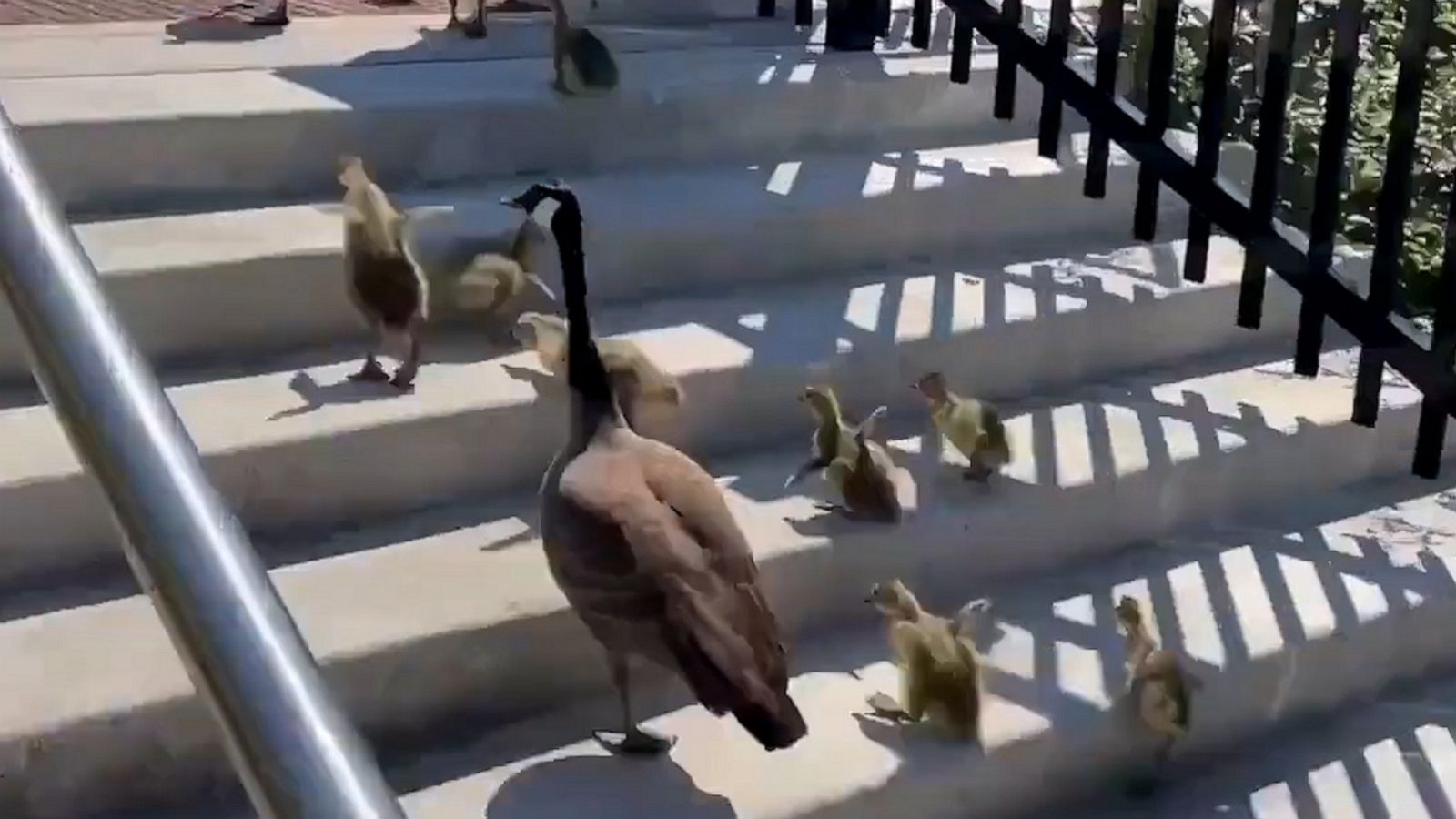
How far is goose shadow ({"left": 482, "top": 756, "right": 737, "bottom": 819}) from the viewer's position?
2223 millimetres

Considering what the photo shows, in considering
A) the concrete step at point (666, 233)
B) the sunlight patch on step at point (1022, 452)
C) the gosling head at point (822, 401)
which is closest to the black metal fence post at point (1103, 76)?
the concrete step at point (666, 233)

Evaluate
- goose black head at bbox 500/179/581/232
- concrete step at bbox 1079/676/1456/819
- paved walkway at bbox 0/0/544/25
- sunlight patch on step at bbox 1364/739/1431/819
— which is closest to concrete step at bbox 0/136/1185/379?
goose black head at bbox 500/179/581/232

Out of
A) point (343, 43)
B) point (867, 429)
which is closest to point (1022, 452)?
point (867, 429)

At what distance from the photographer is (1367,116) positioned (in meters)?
4.92

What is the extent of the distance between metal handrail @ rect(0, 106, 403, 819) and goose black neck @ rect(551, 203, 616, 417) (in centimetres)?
138

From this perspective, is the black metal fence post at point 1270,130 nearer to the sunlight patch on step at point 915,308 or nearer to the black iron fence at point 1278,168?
the black iron fence at point 1278,168

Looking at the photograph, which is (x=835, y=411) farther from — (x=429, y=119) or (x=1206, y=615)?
(x=429, y=119)

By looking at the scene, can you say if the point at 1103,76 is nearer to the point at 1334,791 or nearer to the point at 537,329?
the point at 537,329

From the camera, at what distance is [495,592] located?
246cm

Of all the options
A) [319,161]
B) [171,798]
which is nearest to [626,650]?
[171,798]

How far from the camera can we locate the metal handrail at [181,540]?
82 centimetres

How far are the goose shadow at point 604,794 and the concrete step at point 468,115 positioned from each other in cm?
135

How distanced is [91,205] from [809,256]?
1.42 meters

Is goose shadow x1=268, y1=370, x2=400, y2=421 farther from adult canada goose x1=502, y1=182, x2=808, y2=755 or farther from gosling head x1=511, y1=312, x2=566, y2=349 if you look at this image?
adult canada goose x1=502, y1=182, x2=808, y2=755
